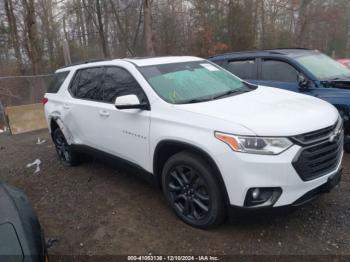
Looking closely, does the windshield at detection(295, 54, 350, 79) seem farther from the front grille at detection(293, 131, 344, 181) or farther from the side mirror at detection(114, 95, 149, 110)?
the side mirror at detection(114, 95, 149, 110)

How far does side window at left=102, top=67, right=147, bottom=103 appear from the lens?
12.2 ft

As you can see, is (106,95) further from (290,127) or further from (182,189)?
(290,127)

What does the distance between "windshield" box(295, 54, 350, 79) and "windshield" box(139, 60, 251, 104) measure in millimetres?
1817

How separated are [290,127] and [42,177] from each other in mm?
4142

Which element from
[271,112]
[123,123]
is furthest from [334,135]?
[123,123]

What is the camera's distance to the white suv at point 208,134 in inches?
105

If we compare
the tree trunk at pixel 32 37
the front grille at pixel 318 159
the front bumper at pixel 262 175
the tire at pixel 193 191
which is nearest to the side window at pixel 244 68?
the front grille at pixel 318 159

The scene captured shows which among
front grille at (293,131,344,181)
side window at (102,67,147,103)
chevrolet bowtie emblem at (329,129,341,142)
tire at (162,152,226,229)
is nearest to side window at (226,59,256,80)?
side window at (102,67,147,103)

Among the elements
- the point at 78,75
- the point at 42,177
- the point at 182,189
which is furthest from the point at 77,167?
the point at 182,189

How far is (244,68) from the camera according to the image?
6020 mm

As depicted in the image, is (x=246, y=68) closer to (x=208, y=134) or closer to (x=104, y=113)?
(x=104, y=113)

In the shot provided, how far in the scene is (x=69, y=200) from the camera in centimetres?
429

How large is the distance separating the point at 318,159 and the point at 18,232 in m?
2.46

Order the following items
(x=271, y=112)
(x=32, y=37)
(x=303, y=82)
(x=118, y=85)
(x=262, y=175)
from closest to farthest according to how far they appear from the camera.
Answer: (x=262, y=175) → (x=271, y=112) → (x=118, y=85) → (x=303, y=82) → (x=32, y=37)
